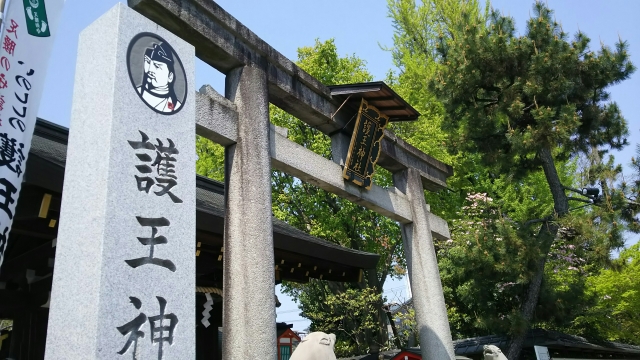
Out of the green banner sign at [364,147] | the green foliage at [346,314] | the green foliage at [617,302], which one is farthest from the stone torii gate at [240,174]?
the green foliage at [617,302]

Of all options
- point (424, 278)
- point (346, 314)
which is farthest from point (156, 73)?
point (346, 314)

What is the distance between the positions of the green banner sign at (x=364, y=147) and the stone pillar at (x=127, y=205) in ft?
10.6

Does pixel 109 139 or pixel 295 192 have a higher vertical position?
pixel 295 192

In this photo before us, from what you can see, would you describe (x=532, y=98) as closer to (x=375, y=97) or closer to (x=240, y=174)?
(x=375, y=97)

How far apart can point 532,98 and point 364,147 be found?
5.75 metres

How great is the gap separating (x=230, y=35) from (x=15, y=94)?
225cm

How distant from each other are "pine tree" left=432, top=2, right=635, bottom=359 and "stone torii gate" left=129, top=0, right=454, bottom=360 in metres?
4.72

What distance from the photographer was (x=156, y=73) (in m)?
3.79

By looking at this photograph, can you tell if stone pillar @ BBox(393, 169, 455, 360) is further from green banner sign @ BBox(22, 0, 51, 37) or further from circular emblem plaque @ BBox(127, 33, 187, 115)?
green banner sign @ BBox(22, 0, 51, 37)

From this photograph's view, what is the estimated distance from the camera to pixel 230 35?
548 cm

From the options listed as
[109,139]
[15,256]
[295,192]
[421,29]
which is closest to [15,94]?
[15,256]

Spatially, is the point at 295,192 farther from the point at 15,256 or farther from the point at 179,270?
the point at 179,270

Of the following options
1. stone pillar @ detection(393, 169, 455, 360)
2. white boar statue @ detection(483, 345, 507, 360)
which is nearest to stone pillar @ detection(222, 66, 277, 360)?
stone pillar @ detection(393, 169, 455, 360)

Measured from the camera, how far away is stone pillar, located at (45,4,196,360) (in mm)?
2980
